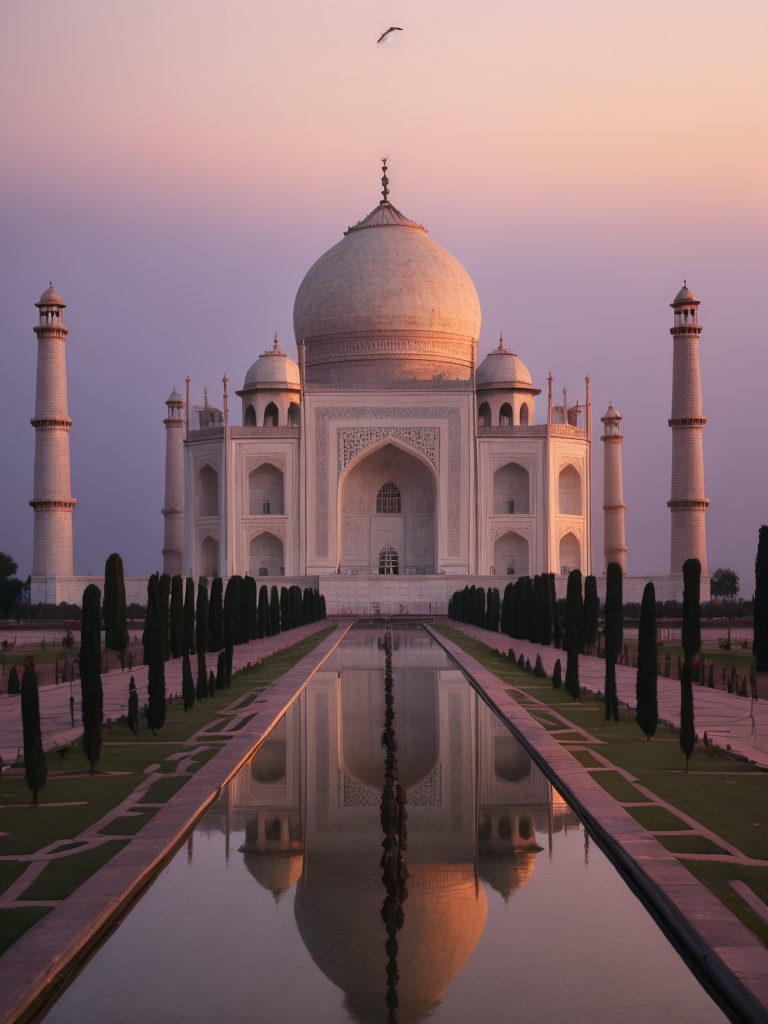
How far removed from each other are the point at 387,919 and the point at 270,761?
2.92 metres

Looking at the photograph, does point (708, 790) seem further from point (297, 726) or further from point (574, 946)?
point (297, 726)

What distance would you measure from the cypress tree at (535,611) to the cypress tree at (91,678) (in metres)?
10.9

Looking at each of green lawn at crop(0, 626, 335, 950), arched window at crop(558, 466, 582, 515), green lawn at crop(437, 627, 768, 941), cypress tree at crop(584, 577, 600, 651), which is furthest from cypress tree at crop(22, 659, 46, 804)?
arched window at crop(558, 466, 582, 515)

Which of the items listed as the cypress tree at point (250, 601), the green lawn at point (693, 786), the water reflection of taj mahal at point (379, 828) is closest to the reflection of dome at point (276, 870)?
the water reflection of taj mahal at point (379, 828)

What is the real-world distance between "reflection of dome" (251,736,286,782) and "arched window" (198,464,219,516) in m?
23.6

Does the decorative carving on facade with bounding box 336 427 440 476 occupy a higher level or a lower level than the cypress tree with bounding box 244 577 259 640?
higher

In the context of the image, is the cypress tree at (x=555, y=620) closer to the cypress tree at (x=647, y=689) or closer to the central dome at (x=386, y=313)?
the cypress tree at (x=647, y=689)

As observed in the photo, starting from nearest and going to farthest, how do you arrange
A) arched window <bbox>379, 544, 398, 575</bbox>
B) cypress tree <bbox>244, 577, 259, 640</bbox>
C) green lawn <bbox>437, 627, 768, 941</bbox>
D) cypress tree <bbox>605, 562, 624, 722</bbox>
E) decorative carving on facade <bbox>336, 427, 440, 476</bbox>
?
green lawn <bbox>437, 627, 768, 941</bbox>, cypress tree <bbox>605, 562, 624, 722</bbox>, cypress tree <bbox>244, 577, 259, 640</bbox>, decorative carving on facade <bbox>336, 427, 440, 476</bbox>, arched window <bbox>379, 544, 398, 575</bbox>

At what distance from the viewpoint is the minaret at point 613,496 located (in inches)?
1253

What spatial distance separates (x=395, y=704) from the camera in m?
8.91

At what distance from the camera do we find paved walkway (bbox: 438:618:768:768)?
7.53 metres

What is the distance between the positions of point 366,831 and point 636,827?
106cm

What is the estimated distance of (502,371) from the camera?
32.0 meters

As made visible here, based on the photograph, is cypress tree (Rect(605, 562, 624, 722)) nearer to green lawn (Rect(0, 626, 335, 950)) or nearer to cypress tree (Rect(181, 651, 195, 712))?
green lawn (Rect(0, 626, 335, 950))
